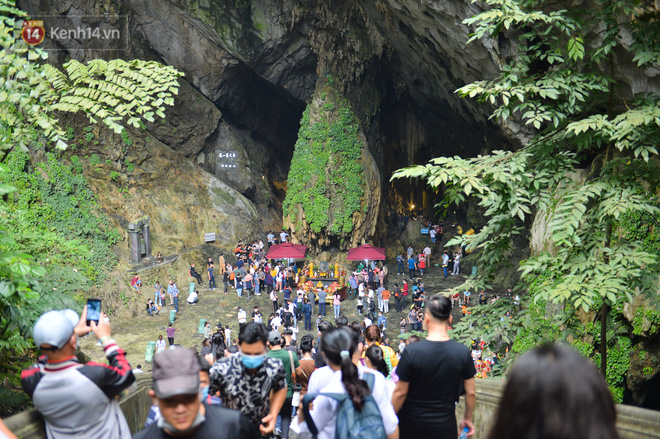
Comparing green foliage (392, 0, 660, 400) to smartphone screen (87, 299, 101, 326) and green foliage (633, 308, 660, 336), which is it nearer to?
green foliage (633, 308, 660, 336)

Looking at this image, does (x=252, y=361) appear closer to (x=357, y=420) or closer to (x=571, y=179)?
(x=357, y=420)

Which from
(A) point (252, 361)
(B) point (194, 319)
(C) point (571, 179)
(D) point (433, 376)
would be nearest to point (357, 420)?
(D) point (433, 376)

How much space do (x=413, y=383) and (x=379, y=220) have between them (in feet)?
81.2

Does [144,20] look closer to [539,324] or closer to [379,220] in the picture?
[379,220]

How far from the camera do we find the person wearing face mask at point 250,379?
11.8ft

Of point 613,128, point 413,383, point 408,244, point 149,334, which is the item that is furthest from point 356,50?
point 413,383

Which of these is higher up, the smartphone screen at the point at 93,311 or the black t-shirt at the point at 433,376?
the smartphone screen at the point at 93,311

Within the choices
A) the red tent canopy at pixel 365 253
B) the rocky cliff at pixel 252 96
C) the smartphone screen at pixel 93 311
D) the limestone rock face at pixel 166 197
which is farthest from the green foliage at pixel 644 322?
the limestone rock face at pixel 166 197

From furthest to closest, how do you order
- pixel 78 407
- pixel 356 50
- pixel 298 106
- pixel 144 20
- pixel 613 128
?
pixel 298 106 → pixel 144 20 → pixel 356 50 → pixel 613 128 → pixel 78 407

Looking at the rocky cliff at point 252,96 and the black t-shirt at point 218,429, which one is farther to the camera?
the rocky cliff at point 252,96

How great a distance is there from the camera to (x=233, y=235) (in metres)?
28.4

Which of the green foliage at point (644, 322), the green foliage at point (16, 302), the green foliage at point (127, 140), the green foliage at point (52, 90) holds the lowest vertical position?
the green foliage at point (644, 322)

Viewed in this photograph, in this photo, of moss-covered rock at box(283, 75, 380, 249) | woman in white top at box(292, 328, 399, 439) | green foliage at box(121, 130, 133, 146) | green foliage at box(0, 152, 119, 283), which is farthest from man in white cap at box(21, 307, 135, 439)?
green foliage at box(121, 130, 133, 146)

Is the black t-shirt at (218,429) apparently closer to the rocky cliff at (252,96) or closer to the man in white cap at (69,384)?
the man in white cap at (69,384)
